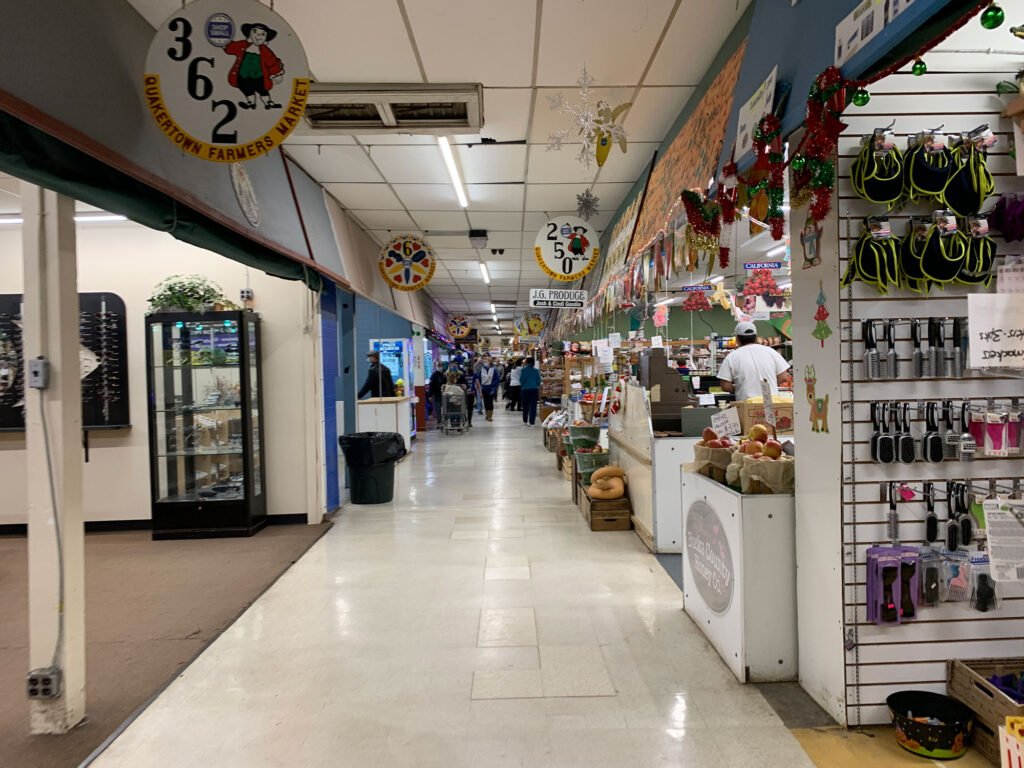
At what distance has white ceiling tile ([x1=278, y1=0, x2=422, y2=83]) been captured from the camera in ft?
11.2

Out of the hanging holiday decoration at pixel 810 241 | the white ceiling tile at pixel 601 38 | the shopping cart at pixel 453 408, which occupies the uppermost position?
the white ceiling tile at pixel 601 38

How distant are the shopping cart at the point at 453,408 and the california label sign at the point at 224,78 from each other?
1137 cm

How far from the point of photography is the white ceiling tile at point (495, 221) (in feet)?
26.1

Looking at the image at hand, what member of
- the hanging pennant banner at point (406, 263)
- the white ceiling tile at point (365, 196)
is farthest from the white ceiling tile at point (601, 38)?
the hanging pennant banner at point (406, 263)

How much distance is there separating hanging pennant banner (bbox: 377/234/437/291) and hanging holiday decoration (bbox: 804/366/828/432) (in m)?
5.21

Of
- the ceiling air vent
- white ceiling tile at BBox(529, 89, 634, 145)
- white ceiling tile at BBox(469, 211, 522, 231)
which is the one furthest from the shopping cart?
the ceiling air vent

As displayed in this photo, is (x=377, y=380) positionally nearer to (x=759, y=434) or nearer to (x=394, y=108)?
(x=394, y=108)

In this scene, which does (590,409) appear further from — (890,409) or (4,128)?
(4,128)

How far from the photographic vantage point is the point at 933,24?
66.8 inches

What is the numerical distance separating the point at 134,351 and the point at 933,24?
6408 millimetres

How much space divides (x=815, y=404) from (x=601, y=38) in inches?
102

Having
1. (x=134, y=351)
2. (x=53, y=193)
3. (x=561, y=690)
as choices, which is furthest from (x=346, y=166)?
(x=561, y=690)

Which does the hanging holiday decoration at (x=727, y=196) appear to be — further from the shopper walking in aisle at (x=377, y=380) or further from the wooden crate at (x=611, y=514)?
the shopper walking in aisle at (x=377, y=380)

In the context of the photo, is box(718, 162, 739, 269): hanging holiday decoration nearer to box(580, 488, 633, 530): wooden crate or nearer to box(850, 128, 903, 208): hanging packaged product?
box(850, 128, 903, 208): hanging packaged product
